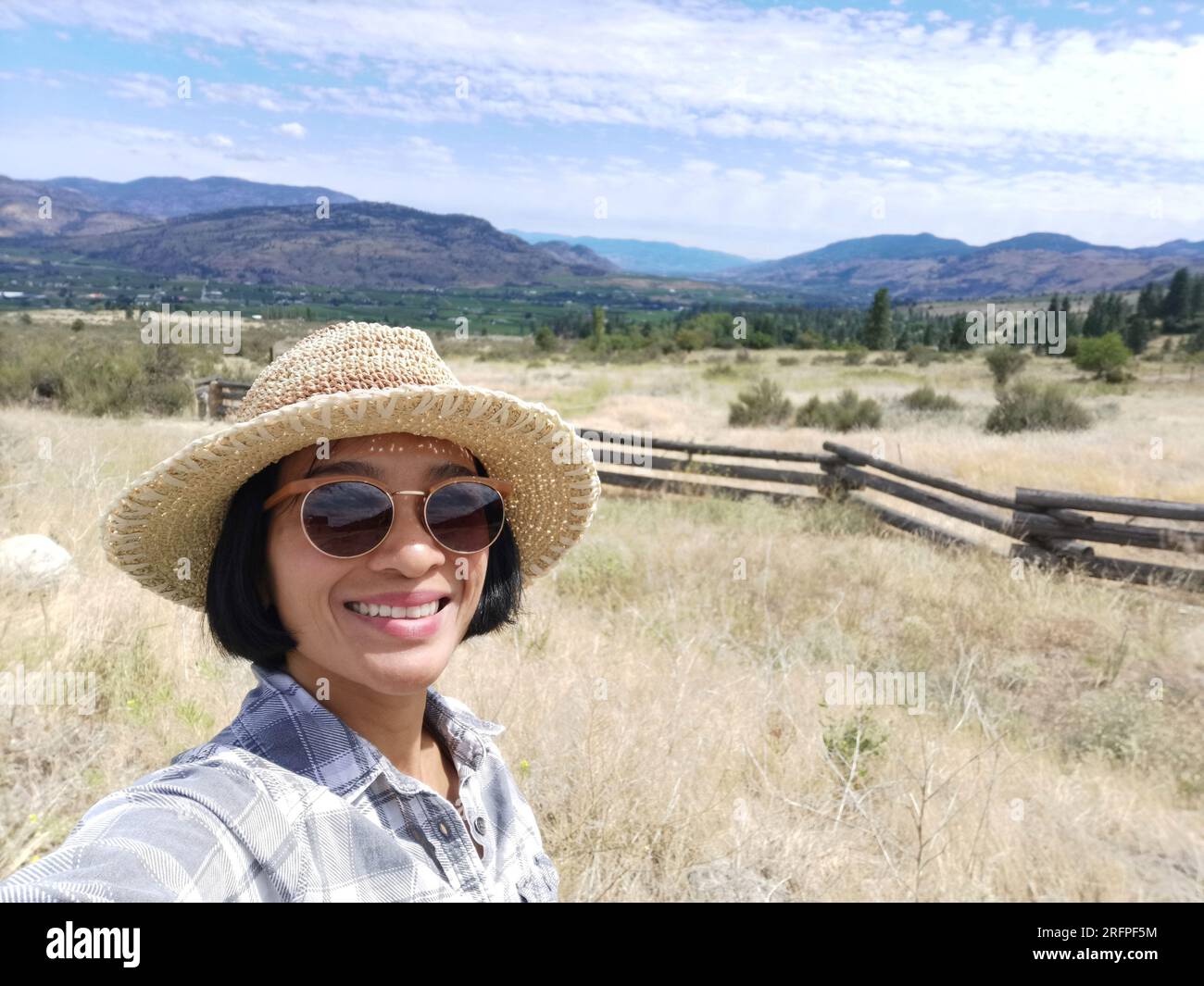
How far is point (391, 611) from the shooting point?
1376 millimetres

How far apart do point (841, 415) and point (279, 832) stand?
67.2 feet

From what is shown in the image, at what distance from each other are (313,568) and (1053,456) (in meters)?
14.1

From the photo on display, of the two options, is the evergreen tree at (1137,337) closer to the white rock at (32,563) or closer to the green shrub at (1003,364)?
the green shrub at (1003,364)

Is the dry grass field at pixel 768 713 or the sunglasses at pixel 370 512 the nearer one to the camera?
the sunglasses at pixel 370 512

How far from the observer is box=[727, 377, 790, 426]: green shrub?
21.4 metres

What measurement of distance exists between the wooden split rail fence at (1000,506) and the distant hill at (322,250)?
268 ft

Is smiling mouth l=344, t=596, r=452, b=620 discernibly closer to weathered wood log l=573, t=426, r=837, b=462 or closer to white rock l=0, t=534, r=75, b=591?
white rock l=0, t=534, r=75, b=591

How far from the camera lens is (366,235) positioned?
477 feet

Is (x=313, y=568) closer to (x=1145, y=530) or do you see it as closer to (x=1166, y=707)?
(x=1166, y=707)

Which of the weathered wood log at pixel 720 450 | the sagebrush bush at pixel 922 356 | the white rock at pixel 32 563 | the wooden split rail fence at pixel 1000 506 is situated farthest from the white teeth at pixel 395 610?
the sagebrush bush at pixel 922 356

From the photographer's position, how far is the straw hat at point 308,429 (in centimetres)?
128

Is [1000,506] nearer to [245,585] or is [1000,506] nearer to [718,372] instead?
[245,585]

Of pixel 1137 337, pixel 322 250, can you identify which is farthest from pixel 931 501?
pixel 322 250

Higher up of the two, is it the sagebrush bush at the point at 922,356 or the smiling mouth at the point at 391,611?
the sagebrush bush at the point at 922,356
